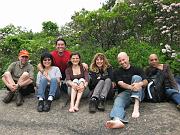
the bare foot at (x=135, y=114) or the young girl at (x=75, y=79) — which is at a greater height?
the young girl at (x=75, y=79)

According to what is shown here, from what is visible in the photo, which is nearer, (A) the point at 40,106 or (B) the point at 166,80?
(A) the point at 40,106

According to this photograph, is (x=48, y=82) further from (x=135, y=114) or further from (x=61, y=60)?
(x=135, y=114)

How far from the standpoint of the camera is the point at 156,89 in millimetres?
8844

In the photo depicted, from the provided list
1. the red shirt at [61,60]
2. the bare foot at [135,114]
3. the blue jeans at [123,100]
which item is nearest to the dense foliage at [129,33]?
the red shirt at [61,60]

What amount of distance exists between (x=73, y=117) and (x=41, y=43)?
270 inches

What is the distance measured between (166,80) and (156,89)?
15.4 inches

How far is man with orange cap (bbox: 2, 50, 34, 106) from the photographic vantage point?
931 cm

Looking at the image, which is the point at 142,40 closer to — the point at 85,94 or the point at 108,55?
the point at 108,55

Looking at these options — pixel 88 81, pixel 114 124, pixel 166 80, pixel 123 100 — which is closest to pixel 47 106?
pixel 88 81

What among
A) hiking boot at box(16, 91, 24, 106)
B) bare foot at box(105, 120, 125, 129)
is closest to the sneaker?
bare foot at box(105, 120, 125, 129)

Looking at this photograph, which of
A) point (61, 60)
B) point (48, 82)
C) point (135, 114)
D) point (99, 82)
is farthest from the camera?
point (61, 60)

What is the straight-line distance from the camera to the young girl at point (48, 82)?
29.5ft

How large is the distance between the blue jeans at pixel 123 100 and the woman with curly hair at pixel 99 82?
33 cm

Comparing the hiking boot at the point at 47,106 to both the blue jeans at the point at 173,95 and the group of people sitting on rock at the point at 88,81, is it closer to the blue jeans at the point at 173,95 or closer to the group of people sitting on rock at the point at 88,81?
the group of people sitting on rock at the point at 88,81
